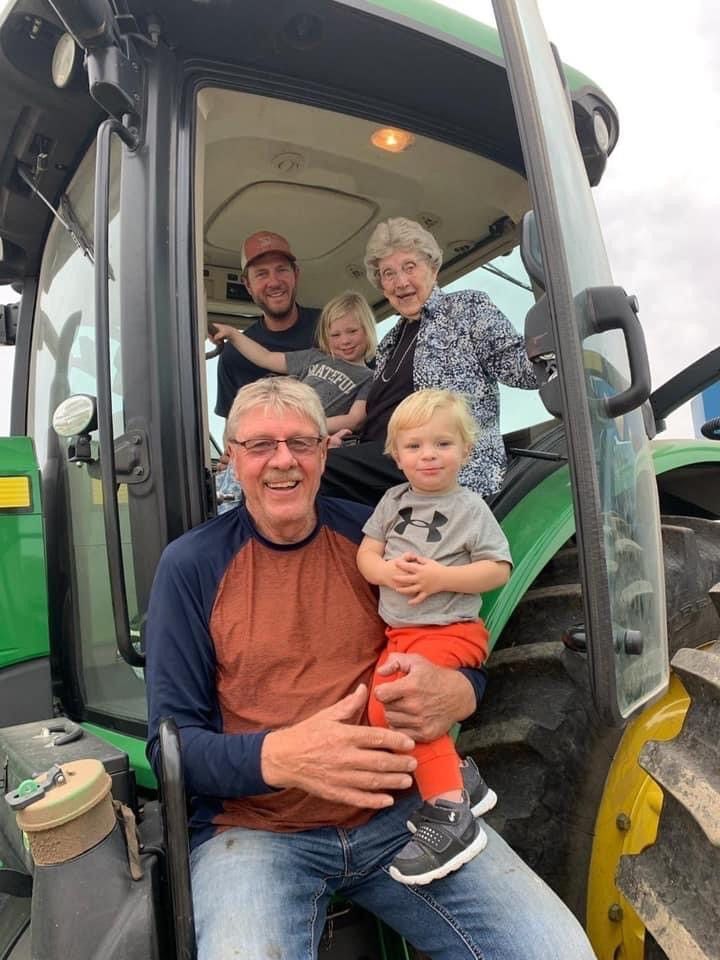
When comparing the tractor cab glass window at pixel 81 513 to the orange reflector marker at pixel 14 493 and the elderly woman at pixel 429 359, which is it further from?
the elderly woman at pixel 429 359

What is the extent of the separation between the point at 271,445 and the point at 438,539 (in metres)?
0.39

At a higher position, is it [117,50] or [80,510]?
[117,50]

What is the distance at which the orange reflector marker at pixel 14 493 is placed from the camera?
197 centimetres

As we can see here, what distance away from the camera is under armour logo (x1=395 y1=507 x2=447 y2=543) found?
61.5 inches

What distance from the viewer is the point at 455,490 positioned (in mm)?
1624

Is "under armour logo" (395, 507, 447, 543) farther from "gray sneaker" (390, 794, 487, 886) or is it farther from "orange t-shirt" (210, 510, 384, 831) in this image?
"gray sneaker" (390, 794, 487, 886)

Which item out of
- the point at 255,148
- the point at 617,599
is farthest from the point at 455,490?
the point at 255,148

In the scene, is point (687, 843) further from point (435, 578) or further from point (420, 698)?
point (435, 578)

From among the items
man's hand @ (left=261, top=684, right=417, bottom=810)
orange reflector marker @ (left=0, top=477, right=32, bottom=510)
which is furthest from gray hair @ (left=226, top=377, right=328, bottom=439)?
orange reflector marker @ (left=0, top=477, right=32, bottom=510)

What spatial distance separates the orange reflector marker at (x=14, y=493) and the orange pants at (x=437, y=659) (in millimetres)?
1041

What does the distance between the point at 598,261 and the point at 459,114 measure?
0.85m

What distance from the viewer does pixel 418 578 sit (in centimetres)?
146

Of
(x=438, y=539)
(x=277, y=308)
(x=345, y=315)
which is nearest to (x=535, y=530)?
(x=438, y=539)

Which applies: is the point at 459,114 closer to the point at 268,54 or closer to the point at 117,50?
the point at 268,54
